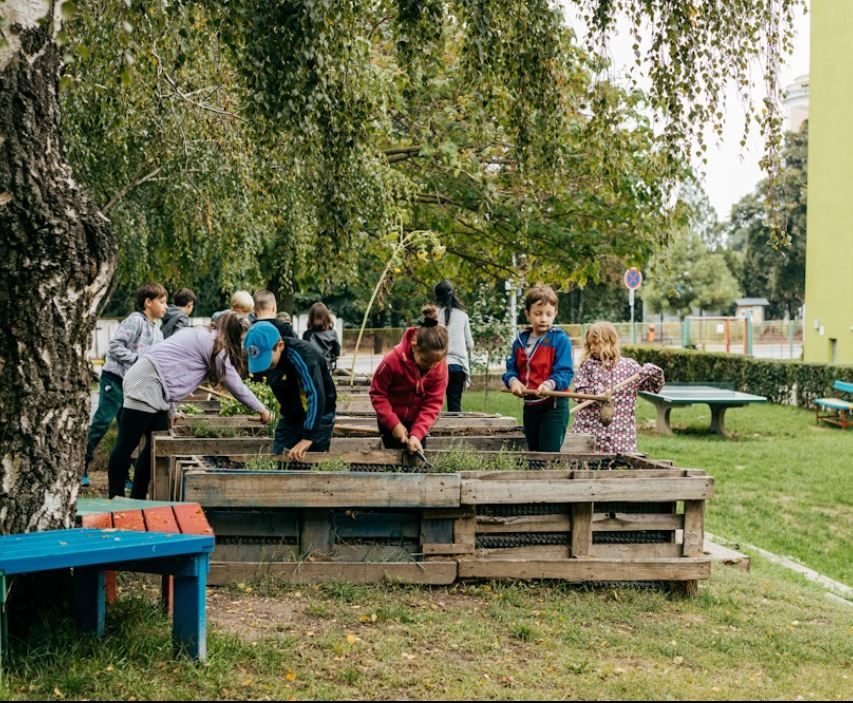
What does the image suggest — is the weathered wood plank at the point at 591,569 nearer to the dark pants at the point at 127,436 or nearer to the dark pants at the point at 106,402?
the dark pants at the point at 127,436

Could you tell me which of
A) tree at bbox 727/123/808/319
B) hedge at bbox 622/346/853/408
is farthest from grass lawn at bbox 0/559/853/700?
tree at bbox 727/123/808/319

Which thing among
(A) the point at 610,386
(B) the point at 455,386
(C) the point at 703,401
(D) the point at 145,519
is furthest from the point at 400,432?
(C) the point at 703,401

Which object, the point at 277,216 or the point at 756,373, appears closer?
the point at 277,216

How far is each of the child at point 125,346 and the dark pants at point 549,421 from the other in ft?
10.9

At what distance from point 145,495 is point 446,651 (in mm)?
3471

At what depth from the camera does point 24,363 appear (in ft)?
13.7

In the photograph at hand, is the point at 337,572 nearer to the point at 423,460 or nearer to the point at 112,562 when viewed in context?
the point at 423,460

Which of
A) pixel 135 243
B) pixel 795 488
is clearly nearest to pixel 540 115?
pixel 135 243

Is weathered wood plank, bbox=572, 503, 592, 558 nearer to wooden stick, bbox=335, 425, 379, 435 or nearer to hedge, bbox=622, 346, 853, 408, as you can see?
wooden stick, bbox=335, 425, 379, 435

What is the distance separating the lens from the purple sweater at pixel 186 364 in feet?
21.6

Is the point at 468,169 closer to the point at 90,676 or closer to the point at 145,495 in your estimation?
the point at 145,495

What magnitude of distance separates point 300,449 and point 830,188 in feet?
84.7

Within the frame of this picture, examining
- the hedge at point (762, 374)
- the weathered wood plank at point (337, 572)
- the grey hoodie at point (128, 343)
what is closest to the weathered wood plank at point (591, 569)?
the weathered wood plank at point (337, 572)

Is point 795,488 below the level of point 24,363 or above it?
below
